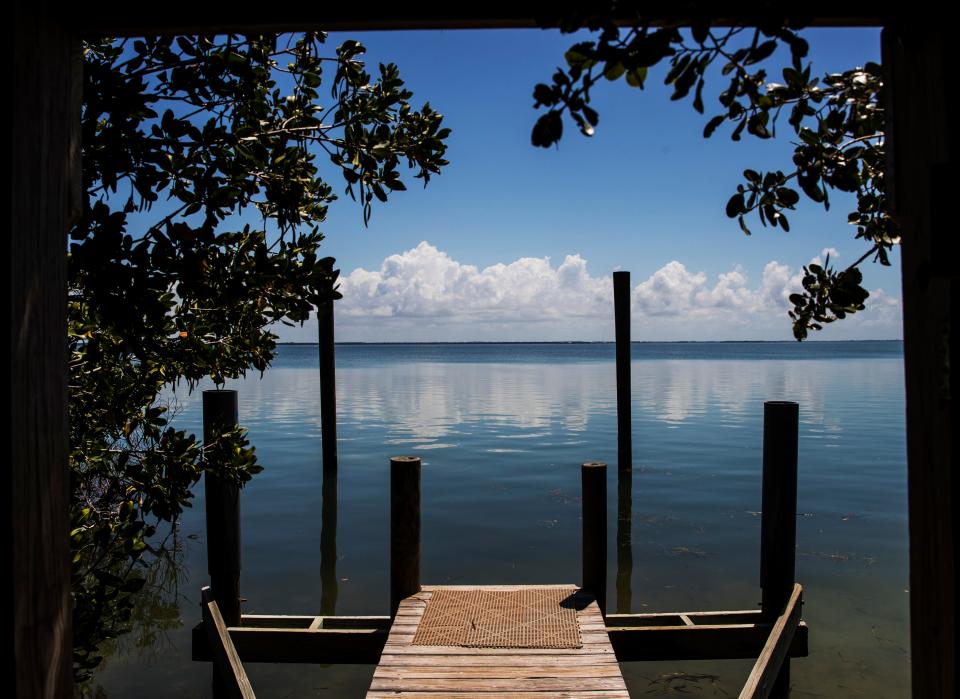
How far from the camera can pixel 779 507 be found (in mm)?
6207

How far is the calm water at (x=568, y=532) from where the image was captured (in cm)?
724

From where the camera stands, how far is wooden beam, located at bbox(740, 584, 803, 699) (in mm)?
5186

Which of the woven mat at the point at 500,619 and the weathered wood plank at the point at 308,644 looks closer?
the woven mat at the point at 500,619

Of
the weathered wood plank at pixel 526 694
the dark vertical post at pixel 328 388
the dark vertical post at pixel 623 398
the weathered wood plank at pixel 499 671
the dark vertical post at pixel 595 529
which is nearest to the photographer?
the weathered wood plank at pixel 526 694

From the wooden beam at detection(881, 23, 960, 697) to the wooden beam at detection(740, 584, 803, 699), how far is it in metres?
3.97

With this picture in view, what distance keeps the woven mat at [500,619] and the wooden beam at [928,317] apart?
3.73 meters

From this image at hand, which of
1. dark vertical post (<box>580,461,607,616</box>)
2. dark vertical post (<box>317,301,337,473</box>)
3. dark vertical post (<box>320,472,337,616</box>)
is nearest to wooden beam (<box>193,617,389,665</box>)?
dark vertical post (<box>580,461,607,616</box>)

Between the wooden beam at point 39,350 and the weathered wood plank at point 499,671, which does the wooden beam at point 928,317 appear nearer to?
the wooden beam at point 39,350

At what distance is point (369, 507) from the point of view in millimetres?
13023

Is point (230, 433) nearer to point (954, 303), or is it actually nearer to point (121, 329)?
point (121, 329)

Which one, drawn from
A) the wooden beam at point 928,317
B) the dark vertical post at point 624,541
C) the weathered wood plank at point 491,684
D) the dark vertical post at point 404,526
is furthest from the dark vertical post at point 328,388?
the wooden beam at point 928,317

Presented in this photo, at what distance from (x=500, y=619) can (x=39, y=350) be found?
4.53 m

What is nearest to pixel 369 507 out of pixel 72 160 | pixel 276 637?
pixel 276 637

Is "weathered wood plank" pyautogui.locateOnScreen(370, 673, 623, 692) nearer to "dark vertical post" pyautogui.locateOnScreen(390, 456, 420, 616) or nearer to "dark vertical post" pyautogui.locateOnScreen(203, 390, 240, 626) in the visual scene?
"dark vertical post" pyautogui.locateOnScreen(390, 456, 420, 616)
